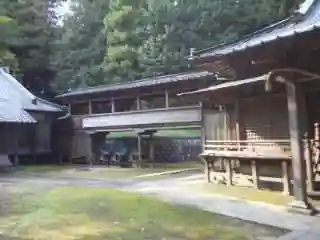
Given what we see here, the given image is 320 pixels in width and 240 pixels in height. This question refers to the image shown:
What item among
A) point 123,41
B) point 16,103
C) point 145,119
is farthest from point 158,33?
point 16,103

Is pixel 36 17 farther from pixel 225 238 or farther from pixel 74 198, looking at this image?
pixel 225 238

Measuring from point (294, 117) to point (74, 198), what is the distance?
19.4 feet

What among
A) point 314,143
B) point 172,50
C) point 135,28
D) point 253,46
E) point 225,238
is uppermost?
point 135,28

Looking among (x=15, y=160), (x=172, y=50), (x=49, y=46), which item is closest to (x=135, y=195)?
(x=15, y=160)

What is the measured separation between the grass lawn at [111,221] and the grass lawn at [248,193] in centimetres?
182

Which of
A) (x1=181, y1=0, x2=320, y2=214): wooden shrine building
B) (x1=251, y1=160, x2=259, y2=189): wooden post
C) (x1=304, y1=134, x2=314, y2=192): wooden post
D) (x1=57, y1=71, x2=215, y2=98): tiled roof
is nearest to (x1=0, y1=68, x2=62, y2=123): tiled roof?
(x1=57, y1=71, x2=215, y2=98): tiled roof

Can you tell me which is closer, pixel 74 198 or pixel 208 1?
pixel 74 198

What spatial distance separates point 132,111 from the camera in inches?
857

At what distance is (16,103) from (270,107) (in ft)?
56.3

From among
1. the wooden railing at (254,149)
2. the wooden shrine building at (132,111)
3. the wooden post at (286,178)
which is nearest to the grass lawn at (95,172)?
the wooden shrine building at (132,111)

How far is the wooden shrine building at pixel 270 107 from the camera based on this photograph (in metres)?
7.93

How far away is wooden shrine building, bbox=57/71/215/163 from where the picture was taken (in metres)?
19.8

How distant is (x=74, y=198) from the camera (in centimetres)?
1087

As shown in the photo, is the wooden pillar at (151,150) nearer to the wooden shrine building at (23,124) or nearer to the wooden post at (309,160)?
the wooden shrine building at (23,124)
